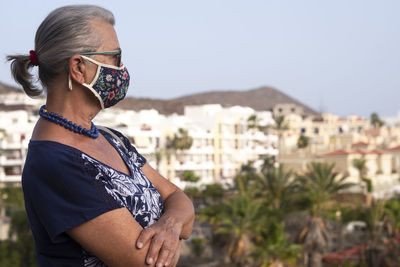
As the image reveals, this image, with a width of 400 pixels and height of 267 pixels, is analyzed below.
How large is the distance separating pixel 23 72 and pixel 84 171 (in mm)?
430

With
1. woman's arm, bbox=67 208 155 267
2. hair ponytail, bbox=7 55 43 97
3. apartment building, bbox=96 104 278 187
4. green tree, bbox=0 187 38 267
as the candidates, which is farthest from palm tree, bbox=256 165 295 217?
woman's arm, bbox=67 208 155 267

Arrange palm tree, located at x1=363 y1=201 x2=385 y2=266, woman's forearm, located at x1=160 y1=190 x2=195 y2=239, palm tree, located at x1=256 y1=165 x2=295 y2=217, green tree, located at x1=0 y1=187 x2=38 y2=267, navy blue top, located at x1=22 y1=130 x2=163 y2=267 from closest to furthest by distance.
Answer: navy blue top, located at x1=22 y1=130 x2=163 y2=267, woman's forearm, located at x1=160 y1=190 x2=195 y2=239, palm tree, located at x1=363 y1=201 x2=385 y2=266, green tree, located at x1=0 y1=187 x2=38 y2=267, palm tree, located at x1=256 y1=165 x2=295 y2=217

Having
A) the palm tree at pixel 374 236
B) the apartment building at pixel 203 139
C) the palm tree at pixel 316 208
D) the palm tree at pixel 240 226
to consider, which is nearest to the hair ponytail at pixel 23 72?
the palm tree at pixel 240 226

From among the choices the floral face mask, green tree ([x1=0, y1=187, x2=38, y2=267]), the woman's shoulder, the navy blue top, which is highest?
the floral face mask

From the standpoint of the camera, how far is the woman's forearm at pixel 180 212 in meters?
1.63

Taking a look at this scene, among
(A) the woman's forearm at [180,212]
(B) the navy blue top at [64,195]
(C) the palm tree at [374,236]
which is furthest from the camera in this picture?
(C) the palm tree at [374,236]

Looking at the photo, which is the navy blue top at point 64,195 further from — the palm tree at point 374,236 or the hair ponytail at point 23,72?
the palm tree at point 374,236

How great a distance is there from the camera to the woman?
1376 millimetres

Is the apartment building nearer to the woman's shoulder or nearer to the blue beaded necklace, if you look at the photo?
the blue beaded necklace

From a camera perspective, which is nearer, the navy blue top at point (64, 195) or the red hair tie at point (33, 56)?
the navy blue top at point (64, 195)

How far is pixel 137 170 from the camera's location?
1738 mm

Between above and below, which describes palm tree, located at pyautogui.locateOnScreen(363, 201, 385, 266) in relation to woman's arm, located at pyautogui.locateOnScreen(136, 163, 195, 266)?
below

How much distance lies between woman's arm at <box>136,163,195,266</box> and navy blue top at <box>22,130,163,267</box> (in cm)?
9

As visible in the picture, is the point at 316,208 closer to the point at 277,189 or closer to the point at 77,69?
the point at 277,189
